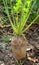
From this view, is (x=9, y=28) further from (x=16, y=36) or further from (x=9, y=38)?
(x=16, y=36)

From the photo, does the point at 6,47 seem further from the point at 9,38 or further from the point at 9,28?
the point at 9,28

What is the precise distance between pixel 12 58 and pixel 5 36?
339 millimetres

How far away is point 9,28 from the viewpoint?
240 cm

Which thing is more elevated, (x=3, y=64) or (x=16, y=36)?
(x=16, y=36)

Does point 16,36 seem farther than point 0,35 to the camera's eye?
No

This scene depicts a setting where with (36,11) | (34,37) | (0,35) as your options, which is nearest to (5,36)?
(0,35)

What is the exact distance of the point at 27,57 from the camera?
2.01 metres

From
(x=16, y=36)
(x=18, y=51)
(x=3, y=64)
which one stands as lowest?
(x=3, y=64)

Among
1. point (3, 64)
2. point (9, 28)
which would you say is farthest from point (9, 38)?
point (3, 64)

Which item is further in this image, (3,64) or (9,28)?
(9,28)

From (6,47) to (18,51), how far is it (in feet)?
0.82

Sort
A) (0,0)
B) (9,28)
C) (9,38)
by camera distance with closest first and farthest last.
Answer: (9,38) → (9,28) → (0,0)

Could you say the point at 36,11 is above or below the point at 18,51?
above

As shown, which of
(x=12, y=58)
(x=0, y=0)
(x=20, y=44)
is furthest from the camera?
(x=0, y=0)
